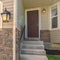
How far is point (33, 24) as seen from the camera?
36.0 feet

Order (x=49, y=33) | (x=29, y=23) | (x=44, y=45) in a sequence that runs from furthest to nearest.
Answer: (x=29, y=23), (x=49, y=33), (x=44, y=45)

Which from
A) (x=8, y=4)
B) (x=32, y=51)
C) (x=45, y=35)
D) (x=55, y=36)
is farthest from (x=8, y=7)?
(x=45, y=35)

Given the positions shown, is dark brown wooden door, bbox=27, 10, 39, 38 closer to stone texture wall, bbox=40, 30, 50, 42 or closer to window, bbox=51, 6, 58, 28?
stone texture wall, bbox=40, 30, 50, 42

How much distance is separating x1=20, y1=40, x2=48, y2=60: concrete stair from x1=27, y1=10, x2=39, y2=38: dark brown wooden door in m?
1.59

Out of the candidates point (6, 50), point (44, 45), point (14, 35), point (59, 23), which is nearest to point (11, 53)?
point (6, 50)

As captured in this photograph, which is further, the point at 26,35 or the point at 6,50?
the point at 26,35

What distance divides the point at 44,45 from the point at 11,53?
294 centimetres

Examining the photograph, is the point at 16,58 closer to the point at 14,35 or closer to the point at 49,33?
the point at 14,35

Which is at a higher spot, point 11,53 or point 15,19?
point 15,19

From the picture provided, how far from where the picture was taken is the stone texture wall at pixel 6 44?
7.04 m

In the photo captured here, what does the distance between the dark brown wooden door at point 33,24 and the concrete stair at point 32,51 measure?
1.59 metres

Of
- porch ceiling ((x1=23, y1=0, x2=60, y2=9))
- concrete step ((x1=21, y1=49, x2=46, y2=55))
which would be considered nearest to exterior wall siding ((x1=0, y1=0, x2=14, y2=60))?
concrete step ((x1=21, y1=49, x2=46, y2=55))

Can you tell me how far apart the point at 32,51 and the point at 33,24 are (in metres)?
3.09

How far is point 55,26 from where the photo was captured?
9.80m
